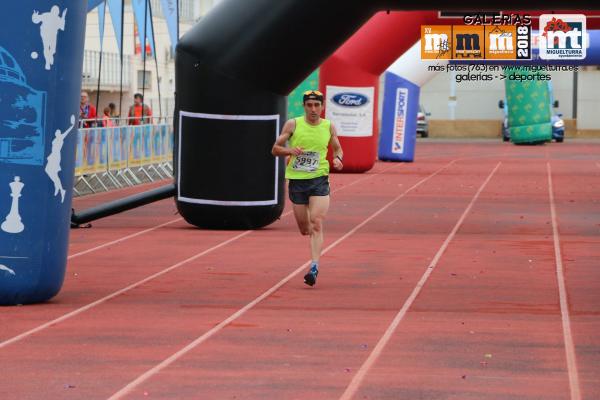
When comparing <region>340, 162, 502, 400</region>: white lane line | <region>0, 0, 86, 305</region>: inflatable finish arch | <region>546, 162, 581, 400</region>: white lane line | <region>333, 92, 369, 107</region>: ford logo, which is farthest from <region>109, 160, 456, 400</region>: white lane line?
<region>333, 92, 369, 107</region>: ford logo

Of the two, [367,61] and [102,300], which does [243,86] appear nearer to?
[102,300]

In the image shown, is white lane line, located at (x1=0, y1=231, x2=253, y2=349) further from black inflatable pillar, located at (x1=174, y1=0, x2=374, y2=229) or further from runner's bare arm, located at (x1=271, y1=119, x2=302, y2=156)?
runner's bare arm, located at (x1=271, y1=119, x2=302, y2=156)

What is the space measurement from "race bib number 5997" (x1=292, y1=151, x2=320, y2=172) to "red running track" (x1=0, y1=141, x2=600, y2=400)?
99cm

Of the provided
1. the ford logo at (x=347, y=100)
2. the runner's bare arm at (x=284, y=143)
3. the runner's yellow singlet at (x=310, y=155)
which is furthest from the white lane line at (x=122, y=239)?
the ford logo at (x=347, y=100)

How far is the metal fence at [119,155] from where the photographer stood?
23859 mm

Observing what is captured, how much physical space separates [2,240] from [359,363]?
327cm

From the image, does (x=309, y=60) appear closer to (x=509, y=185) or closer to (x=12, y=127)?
(x=12, y=127)

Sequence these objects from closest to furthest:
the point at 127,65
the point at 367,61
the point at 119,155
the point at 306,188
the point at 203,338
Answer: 1. the point at 203,338
2. the point at 306,188
3. the point at 119,155
4. the point at 367,61
5. the point at 127,65

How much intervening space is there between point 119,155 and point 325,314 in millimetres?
15676

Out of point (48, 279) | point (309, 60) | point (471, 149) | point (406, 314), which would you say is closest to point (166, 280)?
point (48, 279)

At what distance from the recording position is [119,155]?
85.0 ft

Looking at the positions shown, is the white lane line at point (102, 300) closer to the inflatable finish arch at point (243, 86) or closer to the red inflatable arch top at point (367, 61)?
the inflatable finish arch at point (243, 86)

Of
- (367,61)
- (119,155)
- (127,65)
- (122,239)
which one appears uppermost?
(127,65)

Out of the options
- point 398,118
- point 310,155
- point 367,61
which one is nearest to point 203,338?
point 310,155
